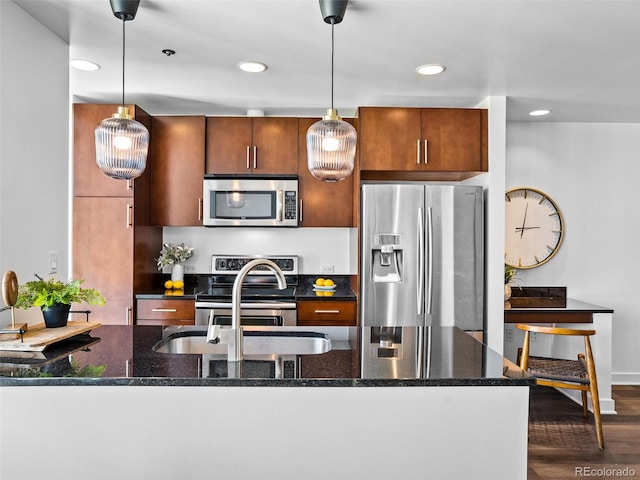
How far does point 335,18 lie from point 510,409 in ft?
5.52

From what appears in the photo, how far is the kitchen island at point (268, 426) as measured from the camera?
160 cm

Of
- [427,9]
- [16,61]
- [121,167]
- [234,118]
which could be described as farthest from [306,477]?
[234,118]

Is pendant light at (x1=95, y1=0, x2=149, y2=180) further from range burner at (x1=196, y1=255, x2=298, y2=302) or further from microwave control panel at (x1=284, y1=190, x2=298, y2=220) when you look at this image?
range burner at (x1=196, y1=255, x2=298, y2=302)

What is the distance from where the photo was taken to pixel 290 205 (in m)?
4.03

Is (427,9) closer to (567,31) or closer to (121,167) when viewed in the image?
(567,31)

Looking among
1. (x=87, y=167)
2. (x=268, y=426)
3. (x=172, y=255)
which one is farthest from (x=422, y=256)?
(x=87, y=167)

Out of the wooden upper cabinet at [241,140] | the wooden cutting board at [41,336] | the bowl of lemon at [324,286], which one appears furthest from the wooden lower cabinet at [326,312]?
the wooden cutting board at [41,336]

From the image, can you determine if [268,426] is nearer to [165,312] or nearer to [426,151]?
[165,312]

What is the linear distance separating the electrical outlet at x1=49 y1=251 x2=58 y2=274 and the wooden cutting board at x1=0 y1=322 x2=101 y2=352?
0.46m

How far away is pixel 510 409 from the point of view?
5.35 ft

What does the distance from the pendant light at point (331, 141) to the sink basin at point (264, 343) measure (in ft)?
2.42

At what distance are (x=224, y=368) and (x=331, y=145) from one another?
0.98 m

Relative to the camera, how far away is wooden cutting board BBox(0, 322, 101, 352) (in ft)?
6.02

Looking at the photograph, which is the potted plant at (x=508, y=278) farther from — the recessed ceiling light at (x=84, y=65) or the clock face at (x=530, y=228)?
the recessed ceiling light at (x=84, y=65)
